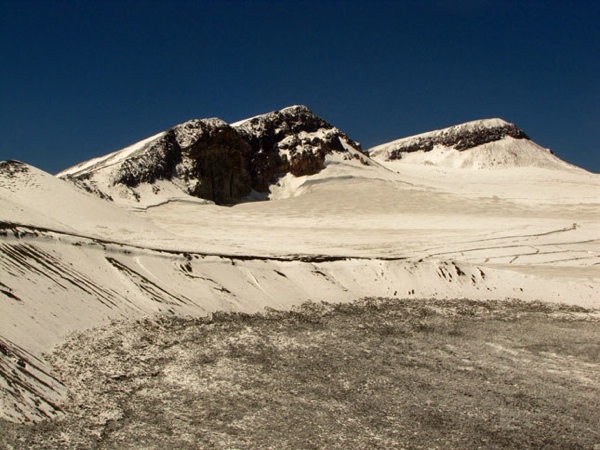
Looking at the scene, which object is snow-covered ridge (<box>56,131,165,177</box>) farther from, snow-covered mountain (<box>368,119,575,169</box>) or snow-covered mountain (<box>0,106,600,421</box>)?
snow-covered mountain (<box>368,119,575,169</box>)

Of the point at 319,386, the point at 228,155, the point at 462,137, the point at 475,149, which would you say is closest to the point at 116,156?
the point at 228,155

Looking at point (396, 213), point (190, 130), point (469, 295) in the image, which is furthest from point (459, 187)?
point (469, 295)

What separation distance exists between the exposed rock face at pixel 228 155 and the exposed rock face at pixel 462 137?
22.3 m

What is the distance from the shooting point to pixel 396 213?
72.2 feet

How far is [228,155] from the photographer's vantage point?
26.9 meters

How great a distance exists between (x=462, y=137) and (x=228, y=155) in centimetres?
3154

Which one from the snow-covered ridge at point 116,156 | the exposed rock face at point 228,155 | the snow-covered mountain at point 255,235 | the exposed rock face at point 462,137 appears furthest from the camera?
the exposed rock face at point 462,137

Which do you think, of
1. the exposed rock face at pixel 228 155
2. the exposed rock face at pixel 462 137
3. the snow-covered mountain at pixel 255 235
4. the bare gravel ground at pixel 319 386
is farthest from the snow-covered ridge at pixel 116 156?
the exposed rock face at pixel 462 137

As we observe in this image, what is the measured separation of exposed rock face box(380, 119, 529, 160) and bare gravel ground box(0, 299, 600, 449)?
1755 inches

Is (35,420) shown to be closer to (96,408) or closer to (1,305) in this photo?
(96,408)

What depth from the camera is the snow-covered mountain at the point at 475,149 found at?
4594cm

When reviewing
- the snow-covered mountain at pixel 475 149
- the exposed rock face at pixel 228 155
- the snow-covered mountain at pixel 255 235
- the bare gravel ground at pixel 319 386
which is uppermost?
the snow-covered mountain at pixel 475 149

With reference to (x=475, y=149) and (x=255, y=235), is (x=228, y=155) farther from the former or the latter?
(x=475, y=149)

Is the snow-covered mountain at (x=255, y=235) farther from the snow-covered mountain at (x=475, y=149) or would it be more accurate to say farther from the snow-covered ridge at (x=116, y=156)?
the snow-covered mountain at (x=475, y=149)
